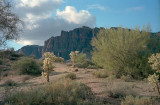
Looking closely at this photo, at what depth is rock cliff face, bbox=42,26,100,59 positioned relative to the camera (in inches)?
4336

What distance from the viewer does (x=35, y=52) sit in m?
134

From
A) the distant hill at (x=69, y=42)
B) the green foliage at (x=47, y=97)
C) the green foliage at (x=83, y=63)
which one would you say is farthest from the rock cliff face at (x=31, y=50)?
the green foliage at (x=47, y=97)

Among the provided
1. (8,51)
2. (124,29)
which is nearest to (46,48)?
(124,29)

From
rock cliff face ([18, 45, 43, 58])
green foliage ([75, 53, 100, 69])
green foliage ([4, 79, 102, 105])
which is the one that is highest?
rock cliff face ([18, 45, 43, 58])

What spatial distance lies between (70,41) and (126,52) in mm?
101875

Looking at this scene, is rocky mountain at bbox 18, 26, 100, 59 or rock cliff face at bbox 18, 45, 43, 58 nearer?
rocky mountain at bbox 18, 26, 100, 59

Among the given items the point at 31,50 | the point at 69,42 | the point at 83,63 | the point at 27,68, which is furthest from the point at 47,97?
the point at 31,50

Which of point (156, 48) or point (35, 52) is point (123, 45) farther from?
point (35, 52)

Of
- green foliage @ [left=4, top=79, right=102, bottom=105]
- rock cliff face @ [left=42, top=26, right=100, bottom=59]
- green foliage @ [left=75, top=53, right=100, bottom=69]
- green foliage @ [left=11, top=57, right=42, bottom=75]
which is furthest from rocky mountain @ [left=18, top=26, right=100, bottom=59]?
green foliage @ [left=4, top=79, right=102, bottom=105]

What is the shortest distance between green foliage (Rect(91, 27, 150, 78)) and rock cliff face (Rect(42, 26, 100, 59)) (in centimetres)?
8654

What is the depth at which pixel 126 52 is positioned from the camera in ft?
58.4

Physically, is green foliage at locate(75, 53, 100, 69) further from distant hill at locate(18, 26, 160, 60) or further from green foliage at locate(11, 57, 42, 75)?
distant hill at locate(18, 26, 160, 60)

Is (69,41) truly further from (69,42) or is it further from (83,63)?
(83,63)

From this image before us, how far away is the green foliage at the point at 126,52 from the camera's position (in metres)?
17.6
